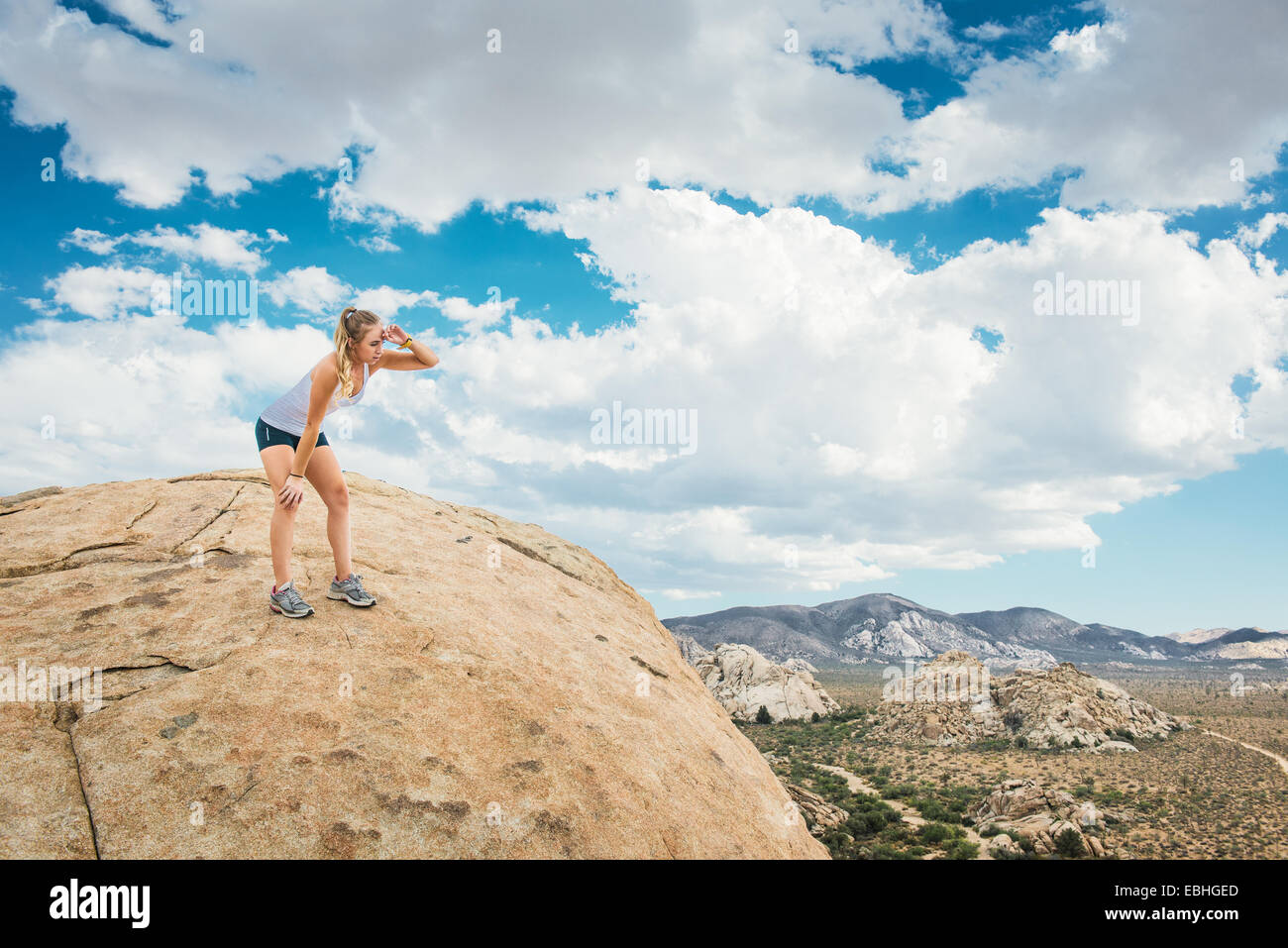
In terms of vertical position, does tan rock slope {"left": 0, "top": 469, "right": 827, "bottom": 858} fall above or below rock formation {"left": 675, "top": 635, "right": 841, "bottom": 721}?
above

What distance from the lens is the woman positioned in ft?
24.1

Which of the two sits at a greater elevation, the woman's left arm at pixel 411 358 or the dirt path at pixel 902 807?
the woman's left arm at pixel 411 358

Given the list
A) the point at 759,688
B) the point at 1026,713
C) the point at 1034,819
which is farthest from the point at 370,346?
the point at 759,688

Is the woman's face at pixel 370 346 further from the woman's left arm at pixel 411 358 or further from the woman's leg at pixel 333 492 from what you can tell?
the woman's leg at pixel 333 492

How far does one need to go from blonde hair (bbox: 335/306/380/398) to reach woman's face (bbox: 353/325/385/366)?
0.04m

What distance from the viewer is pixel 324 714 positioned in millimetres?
6551

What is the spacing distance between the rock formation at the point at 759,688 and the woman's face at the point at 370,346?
69.7 m

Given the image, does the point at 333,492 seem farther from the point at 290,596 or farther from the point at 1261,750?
the point at 1261,750

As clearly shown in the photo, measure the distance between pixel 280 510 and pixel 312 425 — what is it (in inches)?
40.7

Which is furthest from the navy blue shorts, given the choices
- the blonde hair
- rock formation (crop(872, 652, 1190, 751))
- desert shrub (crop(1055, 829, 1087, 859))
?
rock formation (crop(872, 652, 1190, 751))

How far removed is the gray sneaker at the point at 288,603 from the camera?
25.6ft

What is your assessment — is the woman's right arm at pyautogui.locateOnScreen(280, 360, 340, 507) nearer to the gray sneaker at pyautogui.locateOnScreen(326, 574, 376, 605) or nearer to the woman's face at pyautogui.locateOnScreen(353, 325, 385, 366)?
the woman's face at pyautogui.locateOnScreen(353, 325, 385, 366)

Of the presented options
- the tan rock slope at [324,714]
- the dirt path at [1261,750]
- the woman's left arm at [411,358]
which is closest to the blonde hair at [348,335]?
the woman's left arm at [411,358]
